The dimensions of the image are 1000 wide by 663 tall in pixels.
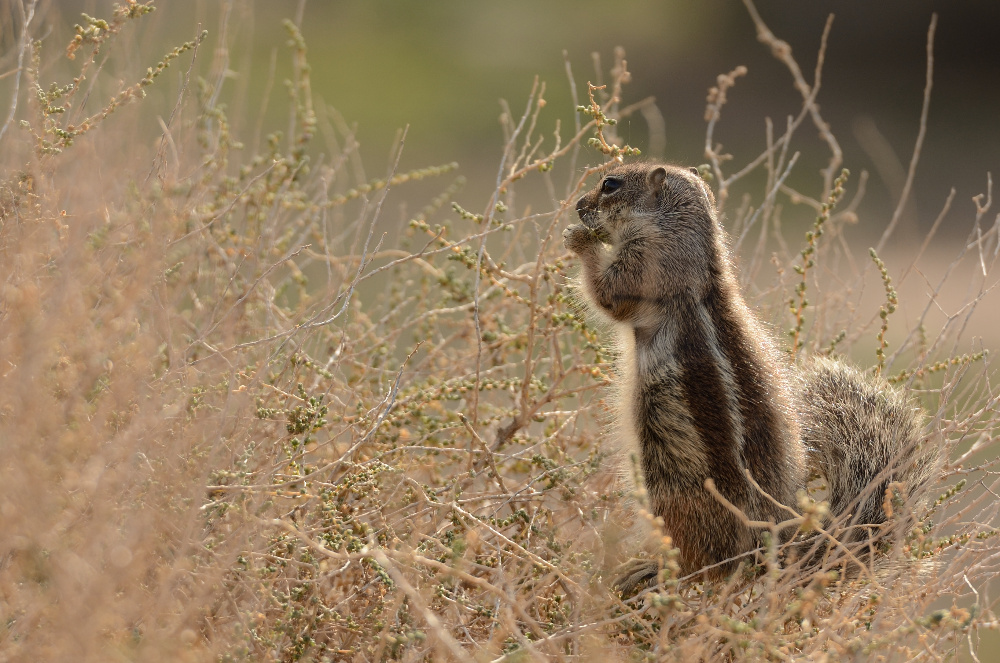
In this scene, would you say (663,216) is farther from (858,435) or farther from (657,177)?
(858,435)

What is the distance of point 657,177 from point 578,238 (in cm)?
37

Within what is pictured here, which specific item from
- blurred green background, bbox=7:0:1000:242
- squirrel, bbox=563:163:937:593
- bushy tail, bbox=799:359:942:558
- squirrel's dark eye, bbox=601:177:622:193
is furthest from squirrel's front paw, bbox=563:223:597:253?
blurred green background, bbox=7:0:1000:242

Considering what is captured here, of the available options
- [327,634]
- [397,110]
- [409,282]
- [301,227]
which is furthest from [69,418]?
[397,110]

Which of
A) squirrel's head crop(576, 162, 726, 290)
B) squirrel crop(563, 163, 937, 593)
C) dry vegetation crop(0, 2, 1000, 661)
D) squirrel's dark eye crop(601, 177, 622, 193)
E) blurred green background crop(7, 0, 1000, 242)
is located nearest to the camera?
dry vegetation crop(0, 2, 1000, 661)

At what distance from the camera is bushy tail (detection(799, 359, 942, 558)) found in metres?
3.20

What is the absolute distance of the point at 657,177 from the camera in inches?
149

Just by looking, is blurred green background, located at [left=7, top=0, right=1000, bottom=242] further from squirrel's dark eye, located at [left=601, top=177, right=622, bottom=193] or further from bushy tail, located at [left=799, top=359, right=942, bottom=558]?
bushy tail, located at [left=799, top=359, right=942, bottom=558]

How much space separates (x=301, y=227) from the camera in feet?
15.1

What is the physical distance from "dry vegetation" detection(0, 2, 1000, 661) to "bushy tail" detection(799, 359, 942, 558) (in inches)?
4.4

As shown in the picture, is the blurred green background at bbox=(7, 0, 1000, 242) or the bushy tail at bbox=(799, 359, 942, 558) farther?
the blurred green background at bbox=(7, 0, 1000, 242)

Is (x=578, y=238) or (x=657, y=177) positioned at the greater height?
(x=657, y=177)

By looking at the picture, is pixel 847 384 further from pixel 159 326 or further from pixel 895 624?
pixel 159 326

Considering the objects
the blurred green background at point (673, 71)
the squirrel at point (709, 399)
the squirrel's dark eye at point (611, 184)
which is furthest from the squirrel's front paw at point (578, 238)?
the blurred green background at point (673, 71)

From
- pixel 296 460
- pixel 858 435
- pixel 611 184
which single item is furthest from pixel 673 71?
pixel 296 460
